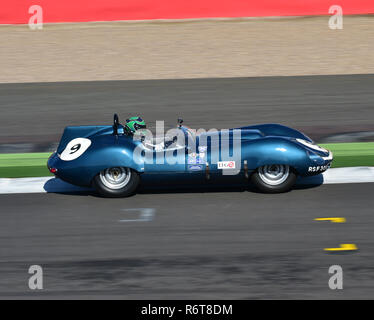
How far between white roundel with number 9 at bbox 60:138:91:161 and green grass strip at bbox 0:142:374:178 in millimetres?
1129

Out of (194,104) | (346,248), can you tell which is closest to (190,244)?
(346,248)

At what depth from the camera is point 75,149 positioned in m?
7.97

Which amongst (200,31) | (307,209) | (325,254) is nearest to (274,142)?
(307,209)

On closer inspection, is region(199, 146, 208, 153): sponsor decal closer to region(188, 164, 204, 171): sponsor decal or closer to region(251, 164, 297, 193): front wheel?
region(188, 164, 204, 171): sponsor decal

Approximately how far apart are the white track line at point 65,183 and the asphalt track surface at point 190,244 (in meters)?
0.23

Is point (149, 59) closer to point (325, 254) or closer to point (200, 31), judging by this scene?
point (200, 31)

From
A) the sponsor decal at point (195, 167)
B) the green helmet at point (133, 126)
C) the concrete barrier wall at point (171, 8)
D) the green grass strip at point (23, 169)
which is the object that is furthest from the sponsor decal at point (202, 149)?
the concrete barrier wall at point (171, 8)

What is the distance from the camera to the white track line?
27.9 feet

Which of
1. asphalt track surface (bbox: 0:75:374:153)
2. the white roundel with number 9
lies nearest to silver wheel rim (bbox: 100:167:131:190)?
the white roundel with number 9

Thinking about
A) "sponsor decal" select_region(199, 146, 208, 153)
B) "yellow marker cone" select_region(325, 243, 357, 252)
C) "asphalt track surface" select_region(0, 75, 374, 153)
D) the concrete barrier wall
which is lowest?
"yellow marker cone" select_region(325, 243, 357, 252)

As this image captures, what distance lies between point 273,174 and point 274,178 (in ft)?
0.15

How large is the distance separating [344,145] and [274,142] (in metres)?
2.02

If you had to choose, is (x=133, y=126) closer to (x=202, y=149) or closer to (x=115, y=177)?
(x=115, y=177)

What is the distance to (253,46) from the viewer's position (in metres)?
17.0
